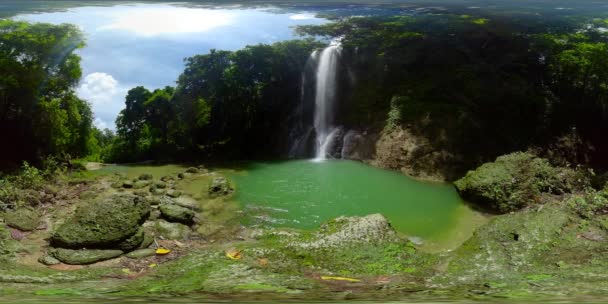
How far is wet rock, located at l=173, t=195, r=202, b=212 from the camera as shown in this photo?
687 cm

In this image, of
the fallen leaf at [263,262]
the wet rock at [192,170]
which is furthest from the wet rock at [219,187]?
the fallen leaf at [263,262]

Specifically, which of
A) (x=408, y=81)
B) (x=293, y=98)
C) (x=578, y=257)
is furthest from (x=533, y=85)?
(x=578, y=257)

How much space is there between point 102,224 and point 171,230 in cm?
94

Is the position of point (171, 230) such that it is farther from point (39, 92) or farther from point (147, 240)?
point (39, 92)

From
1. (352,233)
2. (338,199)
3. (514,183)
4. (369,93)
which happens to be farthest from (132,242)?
(369,93)

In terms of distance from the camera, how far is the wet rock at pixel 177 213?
6.30 metres

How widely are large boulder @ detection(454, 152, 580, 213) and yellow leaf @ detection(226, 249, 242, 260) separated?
5840 mm

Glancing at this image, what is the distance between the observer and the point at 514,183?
8867 mm

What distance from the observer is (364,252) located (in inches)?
214

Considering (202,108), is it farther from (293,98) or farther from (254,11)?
(293,98)

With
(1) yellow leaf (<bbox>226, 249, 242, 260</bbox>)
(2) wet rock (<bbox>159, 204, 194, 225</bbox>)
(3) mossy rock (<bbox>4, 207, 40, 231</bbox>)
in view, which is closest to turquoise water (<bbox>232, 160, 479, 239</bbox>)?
(2) wet rock (<bbox>159, 204, 194, 225</bbox>)

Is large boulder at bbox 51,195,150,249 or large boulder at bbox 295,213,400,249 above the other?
large boulder at bbox 51,195,150,249

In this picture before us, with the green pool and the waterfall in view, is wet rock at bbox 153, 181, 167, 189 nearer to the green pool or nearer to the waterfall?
the green pool

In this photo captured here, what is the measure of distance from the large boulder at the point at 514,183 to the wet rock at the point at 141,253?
6756mm
